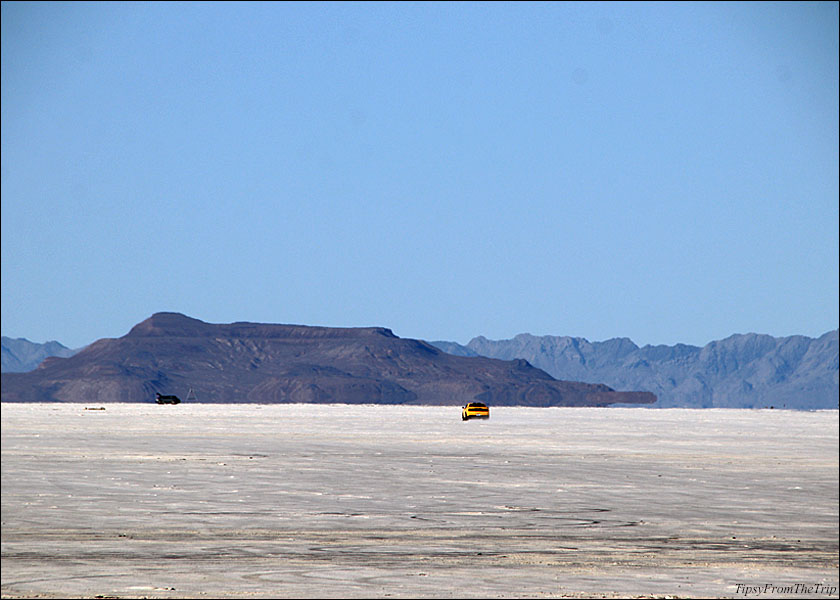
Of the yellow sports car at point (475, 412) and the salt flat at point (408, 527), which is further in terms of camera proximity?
the yellow sports car at point (475, 412)

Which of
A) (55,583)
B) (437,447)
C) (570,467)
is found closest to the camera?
(55,583)

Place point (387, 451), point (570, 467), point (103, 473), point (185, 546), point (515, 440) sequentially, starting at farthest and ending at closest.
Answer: point (515, 440), point (387, 451), point (570, 467), point (103, 473), point (185, 546)

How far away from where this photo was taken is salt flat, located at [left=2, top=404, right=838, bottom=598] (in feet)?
53.0

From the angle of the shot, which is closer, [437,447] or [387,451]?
[387,451]

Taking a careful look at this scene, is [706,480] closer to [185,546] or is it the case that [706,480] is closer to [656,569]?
[656,569]

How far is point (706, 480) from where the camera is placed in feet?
114

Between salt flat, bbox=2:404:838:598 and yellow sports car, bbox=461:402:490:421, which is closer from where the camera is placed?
salt flat, bbox=2:404:838:598

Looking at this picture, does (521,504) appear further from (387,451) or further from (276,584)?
(387,451)

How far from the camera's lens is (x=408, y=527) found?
22.4 m

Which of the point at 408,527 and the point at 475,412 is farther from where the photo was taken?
the point at 475,412

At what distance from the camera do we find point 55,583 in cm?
1560

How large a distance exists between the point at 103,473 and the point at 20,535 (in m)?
13.6

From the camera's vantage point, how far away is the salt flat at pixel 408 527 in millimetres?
16141

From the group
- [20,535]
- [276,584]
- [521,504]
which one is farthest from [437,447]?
[276,584]
